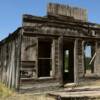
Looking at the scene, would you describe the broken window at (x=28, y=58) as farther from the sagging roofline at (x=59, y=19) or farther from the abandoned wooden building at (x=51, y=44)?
the sagging roofline at (x=59, y=19)

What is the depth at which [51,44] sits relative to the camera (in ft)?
41.6

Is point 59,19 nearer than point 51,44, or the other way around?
point 51,44

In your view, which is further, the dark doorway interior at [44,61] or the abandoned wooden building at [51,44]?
the dark doorway interior at [44,61]

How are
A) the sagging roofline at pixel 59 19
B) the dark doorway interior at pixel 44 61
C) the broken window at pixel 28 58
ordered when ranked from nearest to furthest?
the broken window at pixel 28 58 → the sagging roofline at pixel 59 19 → the dark doorway interior at pixel 44 61

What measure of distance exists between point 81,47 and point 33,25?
3.35 metres

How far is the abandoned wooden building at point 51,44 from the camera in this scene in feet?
38.2

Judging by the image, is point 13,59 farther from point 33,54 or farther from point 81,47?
point 81,47

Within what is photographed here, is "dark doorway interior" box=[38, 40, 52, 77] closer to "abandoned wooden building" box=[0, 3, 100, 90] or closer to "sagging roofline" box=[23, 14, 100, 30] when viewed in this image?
"abandoned wooden building" box=[0, 3, 100, 90]

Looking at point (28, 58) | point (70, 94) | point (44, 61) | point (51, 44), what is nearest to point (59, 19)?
point (51, 44)

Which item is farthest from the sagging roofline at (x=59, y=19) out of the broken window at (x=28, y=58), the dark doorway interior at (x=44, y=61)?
the dark doorway interior at (x=44, y=61)

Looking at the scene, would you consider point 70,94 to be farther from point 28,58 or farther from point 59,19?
point 59,19

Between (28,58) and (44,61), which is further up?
(28,58)

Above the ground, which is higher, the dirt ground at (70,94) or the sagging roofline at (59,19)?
the sagging roofline at (59,19)

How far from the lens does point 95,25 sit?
14.4 m
